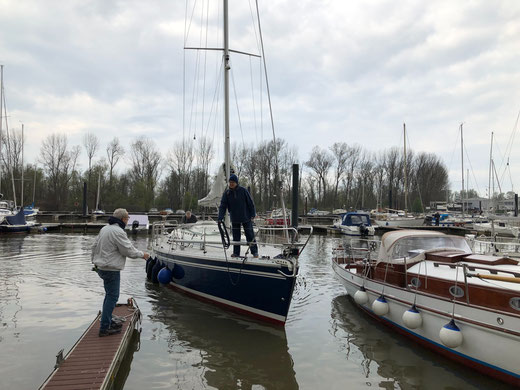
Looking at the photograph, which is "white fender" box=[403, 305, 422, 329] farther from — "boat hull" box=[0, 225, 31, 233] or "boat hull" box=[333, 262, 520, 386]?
"boat hull" box=[0, 225, 31, 233]

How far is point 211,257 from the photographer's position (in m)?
8.45

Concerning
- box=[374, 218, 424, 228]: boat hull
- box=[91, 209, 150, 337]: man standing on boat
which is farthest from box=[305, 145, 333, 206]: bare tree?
box=[91, 209, 150, 337]: man standing on boat

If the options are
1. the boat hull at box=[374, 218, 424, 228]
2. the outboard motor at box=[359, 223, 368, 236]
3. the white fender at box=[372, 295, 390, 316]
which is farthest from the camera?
the boat hull at box=[374, 218, 424, 228]

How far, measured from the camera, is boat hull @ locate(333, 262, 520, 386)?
5.11 meters

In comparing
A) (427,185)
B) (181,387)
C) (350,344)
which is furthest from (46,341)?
(427,185)

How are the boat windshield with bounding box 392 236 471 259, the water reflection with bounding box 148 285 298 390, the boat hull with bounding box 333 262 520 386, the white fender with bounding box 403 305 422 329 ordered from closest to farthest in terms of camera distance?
the boat hull with bounding box 333 262 520 386, the water reflection with bounding box 148 285 298 390, the white fender with bounding box 403 305 422 329, the boat windshield with bounding box 392 236 471 259

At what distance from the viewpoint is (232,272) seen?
7945 mm

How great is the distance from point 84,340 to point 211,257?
10.5 ft

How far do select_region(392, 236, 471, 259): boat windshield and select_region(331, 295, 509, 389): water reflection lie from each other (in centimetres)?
171

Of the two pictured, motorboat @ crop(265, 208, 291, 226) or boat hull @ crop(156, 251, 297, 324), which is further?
motorboat @ crop(265, 208, 291, 226)

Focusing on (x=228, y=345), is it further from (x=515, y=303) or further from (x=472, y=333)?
(x=515, y=303)

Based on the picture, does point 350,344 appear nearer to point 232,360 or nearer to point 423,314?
point 423,314

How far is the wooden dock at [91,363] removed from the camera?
14.7 ft

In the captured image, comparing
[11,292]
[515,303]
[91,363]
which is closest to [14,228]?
[11,292]
